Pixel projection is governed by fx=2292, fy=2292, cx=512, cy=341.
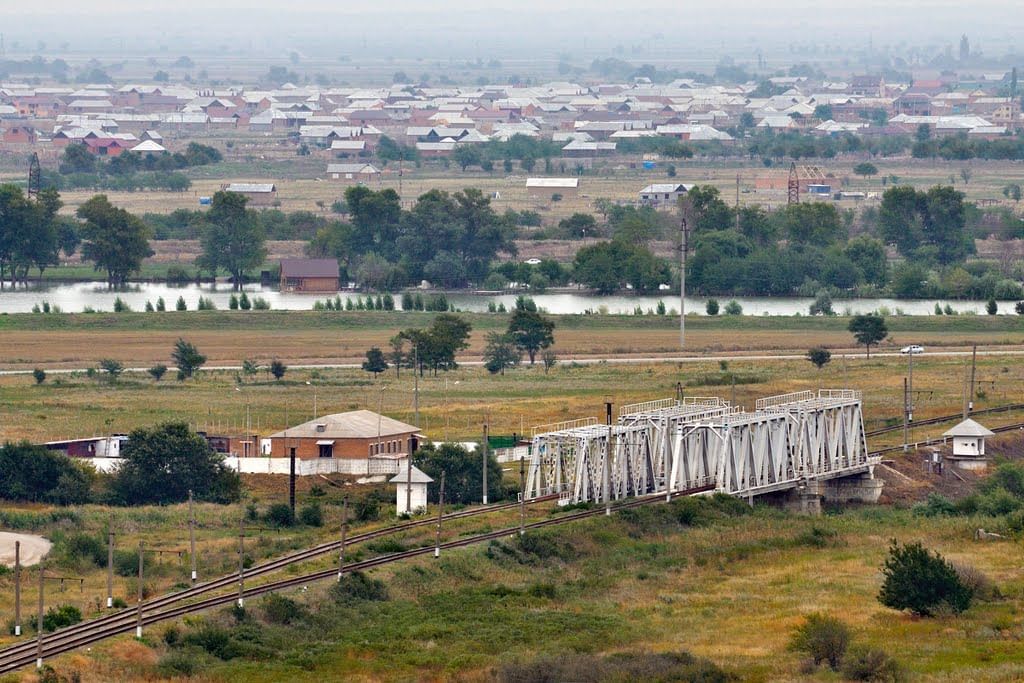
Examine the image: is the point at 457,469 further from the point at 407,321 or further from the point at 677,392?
the point at 407,321

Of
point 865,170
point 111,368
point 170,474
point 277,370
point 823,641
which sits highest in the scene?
point 865,170

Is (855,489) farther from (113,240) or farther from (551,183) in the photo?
(551,183)

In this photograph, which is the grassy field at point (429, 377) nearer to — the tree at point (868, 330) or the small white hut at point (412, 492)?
the tree at point (868, 330)

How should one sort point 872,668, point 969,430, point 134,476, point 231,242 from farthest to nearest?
point 231,242
point 969,430
point 134,476
point 872,668

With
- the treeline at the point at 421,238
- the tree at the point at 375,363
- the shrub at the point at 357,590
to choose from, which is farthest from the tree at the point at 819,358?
the shrub at the point at 357,590

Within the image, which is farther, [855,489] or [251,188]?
[251,188]

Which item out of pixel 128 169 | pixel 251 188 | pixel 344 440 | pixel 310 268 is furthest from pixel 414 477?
pixel 128 169

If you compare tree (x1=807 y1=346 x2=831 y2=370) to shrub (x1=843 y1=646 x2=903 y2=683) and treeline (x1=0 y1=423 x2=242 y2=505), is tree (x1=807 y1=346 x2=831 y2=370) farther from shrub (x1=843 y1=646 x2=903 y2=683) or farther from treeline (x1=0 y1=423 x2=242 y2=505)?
shrub (x1=843 y1=646 x2=903 y2=683)
